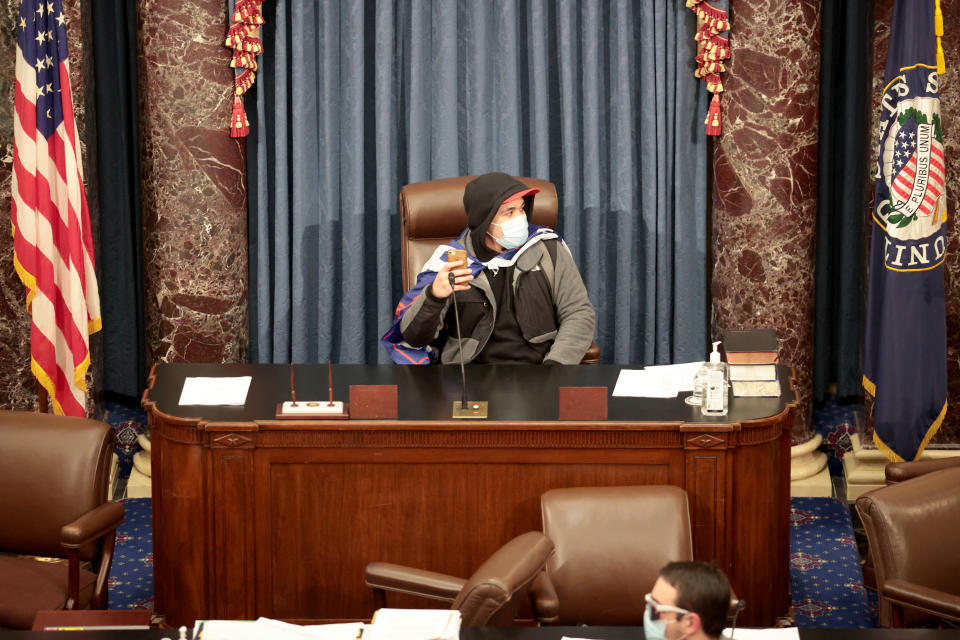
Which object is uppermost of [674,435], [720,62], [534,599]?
[720,62]

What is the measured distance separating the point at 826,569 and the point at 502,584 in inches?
99.7

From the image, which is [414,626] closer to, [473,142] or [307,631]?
[307,631]

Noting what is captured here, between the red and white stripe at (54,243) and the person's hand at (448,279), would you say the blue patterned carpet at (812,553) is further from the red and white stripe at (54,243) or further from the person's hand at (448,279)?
the person's hand at (448,279)

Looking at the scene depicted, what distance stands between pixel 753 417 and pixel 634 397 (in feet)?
1.39

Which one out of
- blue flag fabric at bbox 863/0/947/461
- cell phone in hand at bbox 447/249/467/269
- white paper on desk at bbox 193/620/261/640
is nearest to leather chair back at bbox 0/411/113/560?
white paper on desk at bbox 193/620/261/640

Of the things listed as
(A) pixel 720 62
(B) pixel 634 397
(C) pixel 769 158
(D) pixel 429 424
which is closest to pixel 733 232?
(C) pixel 769 158

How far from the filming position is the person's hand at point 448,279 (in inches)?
163

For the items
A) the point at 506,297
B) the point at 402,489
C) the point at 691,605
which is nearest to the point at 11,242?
the point at 506,297

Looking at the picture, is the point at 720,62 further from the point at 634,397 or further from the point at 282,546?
the point at 282,546

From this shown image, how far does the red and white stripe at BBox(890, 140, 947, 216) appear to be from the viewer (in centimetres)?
500

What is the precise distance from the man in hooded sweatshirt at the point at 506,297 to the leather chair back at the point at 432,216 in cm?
29

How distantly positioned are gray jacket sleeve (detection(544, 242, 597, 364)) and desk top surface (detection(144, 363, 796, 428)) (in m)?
0.23

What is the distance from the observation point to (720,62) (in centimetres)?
547

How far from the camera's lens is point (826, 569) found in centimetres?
476
